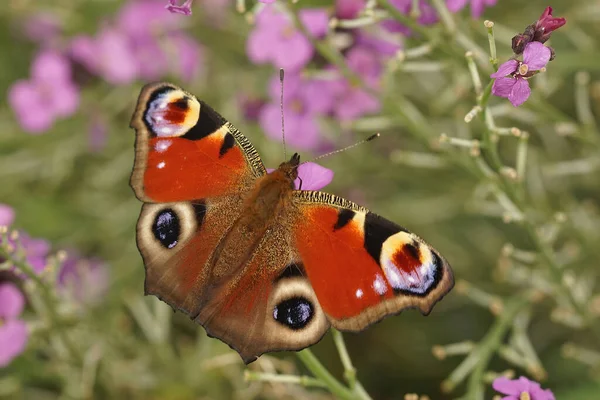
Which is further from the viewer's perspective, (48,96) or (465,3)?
(48,96)

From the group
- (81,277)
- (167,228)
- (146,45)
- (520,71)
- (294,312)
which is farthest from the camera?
(146,45)

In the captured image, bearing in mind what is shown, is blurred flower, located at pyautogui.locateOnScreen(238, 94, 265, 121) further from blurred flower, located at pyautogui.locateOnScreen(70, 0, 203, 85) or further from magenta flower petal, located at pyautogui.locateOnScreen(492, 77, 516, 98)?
magenta flower petal, located at pyautogui.locateOnScreen(492, 77, 516, 98)

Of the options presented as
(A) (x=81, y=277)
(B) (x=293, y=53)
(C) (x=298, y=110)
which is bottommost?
(A) (x=81, y=277)

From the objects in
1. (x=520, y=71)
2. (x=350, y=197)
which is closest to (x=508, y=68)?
(x=520, y=71)

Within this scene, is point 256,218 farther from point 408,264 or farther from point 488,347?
point 488,347

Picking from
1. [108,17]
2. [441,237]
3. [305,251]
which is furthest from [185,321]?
[305,251]

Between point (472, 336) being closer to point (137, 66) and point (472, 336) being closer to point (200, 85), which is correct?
point (200, 85)

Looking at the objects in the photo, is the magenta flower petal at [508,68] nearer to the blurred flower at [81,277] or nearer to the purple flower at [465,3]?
the purple flower at [465,3]

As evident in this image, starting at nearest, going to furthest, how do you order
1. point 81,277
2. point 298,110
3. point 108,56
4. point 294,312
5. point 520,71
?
1. point 520,71
2. point 294,312
3. point 298,110
4. point 81,277
5. point 108,56
